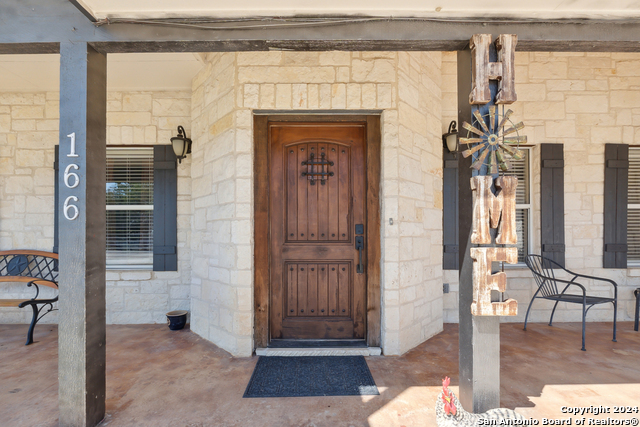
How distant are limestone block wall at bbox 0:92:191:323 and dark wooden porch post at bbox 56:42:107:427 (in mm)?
2127

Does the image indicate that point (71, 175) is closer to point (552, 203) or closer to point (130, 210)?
point (130, 210)

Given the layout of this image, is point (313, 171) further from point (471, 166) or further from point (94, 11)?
point (94, 11)

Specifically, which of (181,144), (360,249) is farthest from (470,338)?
(181,144)

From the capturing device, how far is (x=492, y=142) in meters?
1.86

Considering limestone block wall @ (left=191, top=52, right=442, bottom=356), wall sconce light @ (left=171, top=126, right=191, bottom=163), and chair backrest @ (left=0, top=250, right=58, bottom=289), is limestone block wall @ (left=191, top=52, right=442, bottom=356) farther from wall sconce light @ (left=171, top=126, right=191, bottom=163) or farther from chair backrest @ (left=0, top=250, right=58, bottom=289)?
chair backrest @ (left=0, top=250, right=58, bottom=289)

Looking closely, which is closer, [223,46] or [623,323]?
[223,46]

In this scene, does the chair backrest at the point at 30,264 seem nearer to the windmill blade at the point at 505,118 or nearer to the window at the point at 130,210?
the window at the point at 130,210

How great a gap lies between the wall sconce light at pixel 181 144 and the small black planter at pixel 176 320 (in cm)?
181

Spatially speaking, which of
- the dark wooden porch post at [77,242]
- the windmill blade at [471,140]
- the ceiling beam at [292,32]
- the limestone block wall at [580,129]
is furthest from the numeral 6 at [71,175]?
the limestone block wall at [580,129]

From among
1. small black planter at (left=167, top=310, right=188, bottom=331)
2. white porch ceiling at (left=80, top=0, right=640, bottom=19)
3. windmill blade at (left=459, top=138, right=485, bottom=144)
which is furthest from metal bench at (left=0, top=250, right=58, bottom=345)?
windmill blade at (left=459, top=138, right=485, bottom=144)

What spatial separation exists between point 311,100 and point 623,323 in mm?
4478

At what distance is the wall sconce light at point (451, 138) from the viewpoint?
12.4ft

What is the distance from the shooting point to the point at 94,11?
1.97 m

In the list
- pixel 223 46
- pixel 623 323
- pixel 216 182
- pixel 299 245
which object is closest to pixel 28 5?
pixel 223 46
